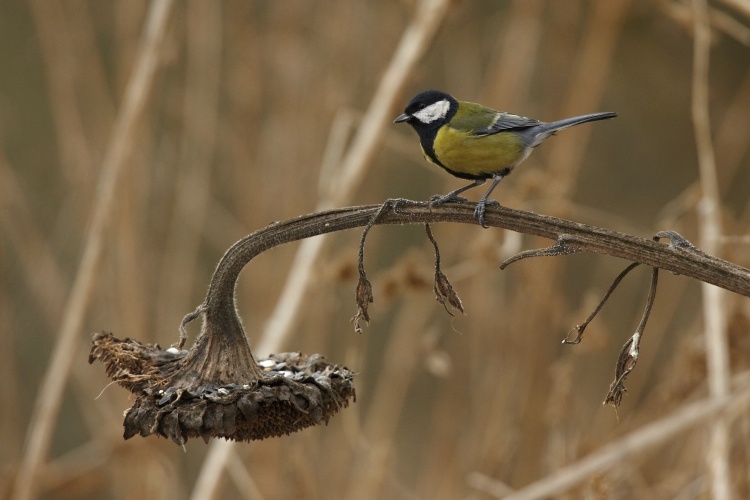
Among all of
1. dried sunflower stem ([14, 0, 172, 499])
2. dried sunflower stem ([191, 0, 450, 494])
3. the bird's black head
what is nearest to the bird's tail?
the bird's black head

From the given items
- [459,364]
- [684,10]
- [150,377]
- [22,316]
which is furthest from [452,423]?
[22,316]

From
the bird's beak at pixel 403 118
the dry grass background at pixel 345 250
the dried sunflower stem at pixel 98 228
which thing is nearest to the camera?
the bird's beak at pixel 403 118

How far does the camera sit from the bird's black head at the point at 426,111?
4.46ft

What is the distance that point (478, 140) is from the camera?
4.16 feet

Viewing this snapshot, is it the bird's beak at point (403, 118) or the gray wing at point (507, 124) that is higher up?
the bird's beak at point (403, 118)

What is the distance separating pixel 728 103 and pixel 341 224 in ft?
8.14

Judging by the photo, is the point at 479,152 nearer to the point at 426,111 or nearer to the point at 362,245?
the point at 426,111

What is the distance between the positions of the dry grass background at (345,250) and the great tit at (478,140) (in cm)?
19

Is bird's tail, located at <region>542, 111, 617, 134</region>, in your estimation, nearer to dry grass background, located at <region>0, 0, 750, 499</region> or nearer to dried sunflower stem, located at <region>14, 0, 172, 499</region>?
dry grass background, located at <region>0, 0, 750, 499</region>

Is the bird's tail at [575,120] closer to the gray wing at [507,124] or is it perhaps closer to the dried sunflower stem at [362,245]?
the gray wing at [507,124]

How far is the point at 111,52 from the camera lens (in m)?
3.31

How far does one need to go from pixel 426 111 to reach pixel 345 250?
0.42m

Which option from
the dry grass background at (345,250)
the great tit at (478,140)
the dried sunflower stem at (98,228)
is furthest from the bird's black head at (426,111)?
the dried sunflower stem at (98,228)

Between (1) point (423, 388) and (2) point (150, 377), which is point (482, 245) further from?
(1) point (423, 388)
